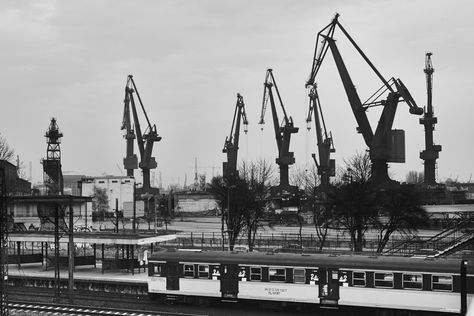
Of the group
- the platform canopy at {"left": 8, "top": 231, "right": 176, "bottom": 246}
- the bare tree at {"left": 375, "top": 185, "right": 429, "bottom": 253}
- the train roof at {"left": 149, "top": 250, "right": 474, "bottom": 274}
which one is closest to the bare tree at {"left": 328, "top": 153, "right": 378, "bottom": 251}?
the bare tree at {"left": 375, "top": 185, "right": 429, "bottom": 253}

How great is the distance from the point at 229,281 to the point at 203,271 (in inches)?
47.0

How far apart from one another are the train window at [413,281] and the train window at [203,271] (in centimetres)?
768

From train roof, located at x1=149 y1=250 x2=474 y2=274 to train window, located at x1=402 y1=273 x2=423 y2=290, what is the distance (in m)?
0.23

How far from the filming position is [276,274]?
22594mm

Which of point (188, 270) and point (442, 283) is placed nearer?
point (442, 283)

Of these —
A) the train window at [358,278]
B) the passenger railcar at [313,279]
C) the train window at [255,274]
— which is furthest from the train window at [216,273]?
the train window at [358,278]

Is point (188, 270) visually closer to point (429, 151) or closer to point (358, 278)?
point (358, 278)

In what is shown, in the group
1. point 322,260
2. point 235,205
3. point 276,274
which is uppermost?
point 235,205

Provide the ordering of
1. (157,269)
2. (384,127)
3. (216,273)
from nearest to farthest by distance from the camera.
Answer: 1. (216,273)
2. (157,269)
3. (384,127)

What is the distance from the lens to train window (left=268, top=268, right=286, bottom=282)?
22.5m

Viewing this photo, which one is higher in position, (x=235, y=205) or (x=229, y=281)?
(x=235, y=205)

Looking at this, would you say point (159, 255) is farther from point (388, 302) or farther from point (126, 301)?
point (388, 302)

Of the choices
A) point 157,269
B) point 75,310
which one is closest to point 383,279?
point 157,269

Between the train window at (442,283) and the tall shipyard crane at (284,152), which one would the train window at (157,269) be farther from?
the tall shipyard crane at (284,152)
